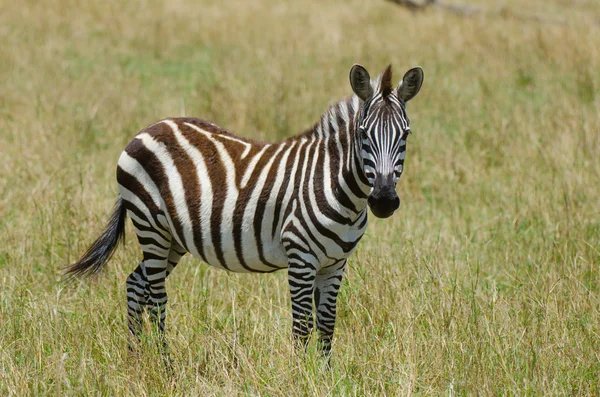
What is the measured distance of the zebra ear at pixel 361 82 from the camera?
13.3 ft

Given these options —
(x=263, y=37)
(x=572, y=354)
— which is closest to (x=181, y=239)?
(x=572, y=354)

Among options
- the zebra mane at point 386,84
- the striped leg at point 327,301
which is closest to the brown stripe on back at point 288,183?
the striped leg at point 327,301

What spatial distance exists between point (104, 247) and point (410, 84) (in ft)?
7.05

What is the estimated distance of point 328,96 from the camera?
34.9 feet

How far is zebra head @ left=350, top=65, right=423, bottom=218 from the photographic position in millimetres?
3721

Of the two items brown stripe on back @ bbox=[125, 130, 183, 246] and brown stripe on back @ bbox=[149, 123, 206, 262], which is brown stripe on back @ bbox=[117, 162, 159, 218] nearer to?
brown stripe on back @ bbox=[125, 130, 183, 246]

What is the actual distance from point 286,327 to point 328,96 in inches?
244

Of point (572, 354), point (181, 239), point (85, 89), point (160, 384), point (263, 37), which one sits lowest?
point (160, 384)

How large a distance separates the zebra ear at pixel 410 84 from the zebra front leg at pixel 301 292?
0.97 m

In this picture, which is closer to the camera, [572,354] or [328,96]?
[572,354]

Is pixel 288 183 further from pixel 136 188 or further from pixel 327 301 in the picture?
pixel 136 188

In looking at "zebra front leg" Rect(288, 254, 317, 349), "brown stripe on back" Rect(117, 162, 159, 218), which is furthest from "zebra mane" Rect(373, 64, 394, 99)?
"brown stripe on back" Rect(117, 162, 159, 218)

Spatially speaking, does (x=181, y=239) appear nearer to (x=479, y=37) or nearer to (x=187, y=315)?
(x=187, y=315)

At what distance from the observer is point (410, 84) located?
4.14m
